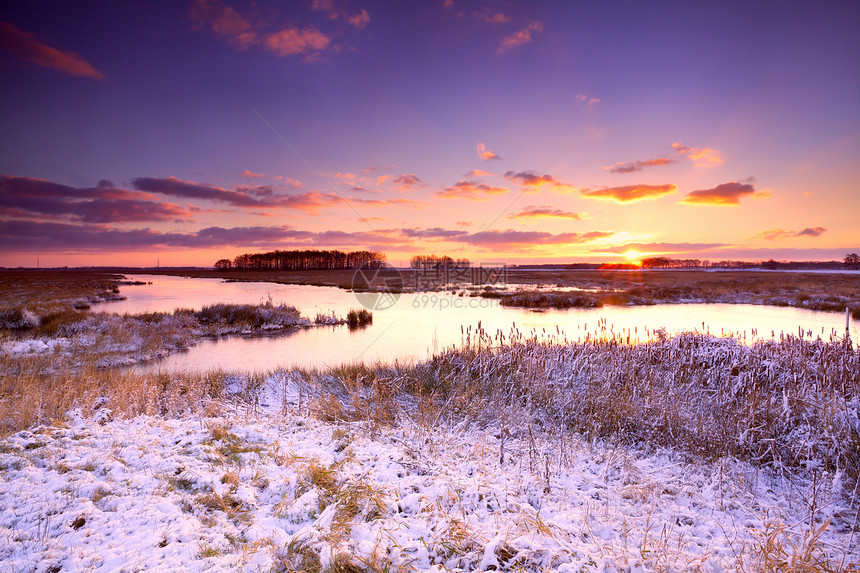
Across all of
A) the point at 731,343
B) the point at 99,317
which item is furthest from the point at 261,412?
the point at 99,317

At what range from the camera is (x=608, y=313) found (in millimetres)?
30812

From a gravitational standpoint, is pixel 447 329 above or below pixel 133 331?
below

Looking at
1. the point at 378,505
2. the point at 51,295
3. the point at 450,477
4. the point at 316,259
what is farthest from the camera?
the point at 316,259

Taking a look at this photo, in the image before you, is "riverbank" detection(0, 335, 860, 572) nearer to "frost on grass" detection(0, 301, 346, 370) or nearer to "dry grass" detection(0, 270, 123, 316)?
"frost on grass" detection(0, 301, 346, 370)

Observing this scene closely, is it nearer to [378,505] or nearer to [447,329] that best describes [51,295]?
[447,329]

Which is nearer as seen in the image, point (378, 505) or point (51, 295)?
point (378, 505)

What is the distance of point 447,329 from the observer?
24.8 meters

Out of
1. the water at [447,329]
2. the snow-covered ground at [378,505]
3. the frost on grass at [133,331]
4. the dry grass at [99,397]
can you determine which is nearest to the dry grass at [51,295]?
the frost on grass at [133,331]

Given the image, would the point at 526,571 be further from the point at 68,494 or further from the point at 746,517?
the point at 68,494

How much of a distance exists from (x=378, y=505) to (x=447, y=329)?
2016 centimetres

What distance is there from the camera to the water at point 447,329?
55.1ft

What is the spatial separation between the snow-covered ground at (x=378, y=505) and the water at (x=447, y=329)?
5872 millimetres

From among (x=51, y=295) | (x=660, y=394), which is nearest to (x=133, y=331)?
(x=660, y=394)

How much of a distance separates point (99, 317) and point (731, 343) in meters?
30.3
